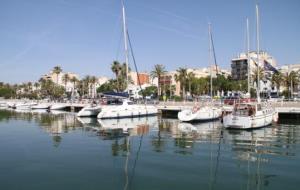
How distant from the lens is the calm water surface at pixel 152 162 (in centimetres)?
1584

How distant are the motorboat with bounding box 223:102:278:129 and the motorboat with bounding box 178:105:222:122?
9.25 meters

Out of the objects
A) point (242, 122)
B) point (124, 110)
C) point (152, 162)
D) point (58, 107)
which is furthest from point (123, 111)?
point (58, 107)

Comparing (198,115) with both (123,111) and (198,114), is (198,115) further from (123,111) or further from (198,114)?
(123,111)

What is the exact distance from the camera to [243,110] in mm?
38000

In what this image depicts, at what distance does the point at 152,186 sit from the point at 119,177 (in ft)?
7.91

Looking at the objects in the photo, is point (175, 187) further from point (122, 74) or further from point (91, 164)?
point (122, 74)

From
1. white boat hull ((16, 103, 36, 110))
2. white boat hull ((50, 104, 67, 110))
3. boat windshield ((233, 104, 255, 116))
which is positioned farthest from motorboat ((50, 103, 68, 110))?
boat windshield ((233, 104, 255, 116))

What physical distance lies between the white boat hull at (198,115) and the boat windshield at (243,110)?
915cm

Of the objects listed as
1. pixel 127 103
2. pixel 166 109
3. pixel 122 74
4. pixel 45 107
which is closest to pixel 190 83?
pixel 122 74

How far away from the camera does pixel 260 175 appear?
56.1ft

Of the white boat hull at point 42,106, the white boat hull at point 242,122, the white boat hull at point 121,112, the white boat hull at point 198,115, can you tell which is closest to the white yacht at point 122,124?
the white boat hull at point 121,112

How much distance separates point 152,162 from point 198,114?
27.3 metres

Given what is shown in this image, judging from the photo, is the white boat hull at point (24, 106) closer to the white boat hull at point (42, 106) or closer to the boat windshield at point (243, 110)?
the white boat hull at point (42, 106)

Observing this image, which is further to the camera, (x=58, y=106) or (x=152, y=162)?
(x=58, y=106)
